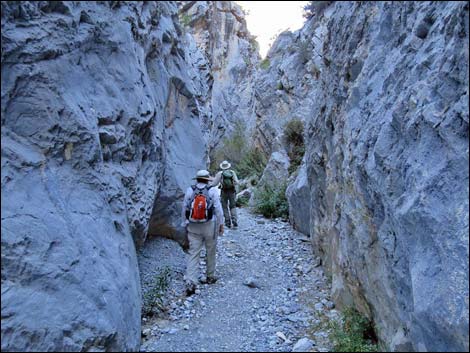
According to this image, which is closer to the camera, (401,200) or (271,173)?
(401,200)

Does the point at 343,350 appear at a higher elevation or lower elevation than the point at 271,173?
lower

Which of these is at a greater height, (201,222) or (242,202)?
(201,222)

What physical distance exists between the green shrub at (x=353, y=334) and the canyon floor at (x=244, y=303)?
0.61 ft

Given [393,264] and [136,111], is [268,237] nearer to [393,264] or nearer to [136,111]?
[136,111]

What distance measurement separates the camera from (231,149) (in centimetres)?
2591

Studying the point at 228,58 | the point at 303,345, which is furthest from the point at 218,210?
the point at 228,58

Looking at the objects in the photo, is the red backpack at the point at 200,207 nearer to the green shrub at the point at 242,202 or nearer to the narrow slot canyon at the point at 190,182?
the narrow slot canyon at the point at 190,182

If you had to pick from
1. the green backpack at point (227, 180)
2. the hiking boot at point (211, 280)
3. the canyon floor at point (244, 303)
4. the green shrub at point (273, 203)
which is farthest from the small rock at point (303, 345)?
the green shrub at point (273, 203)

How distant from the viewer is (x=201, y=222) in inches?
271

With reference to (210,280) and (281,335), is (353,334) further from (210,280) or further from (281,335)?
(210,280)

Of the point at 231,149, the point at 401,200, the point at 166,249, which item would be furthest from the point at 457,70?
the point at 231,149

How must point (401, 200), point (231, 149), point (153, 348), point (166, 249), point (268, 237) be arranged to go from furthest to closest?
point (231, 149), point (268, 237), point (166, 249), point (153, 348), point (401, 200)

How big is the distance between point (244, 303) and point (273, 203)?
7.16 m

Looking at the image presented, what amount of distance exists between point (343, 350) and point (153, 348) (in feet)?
7.01
